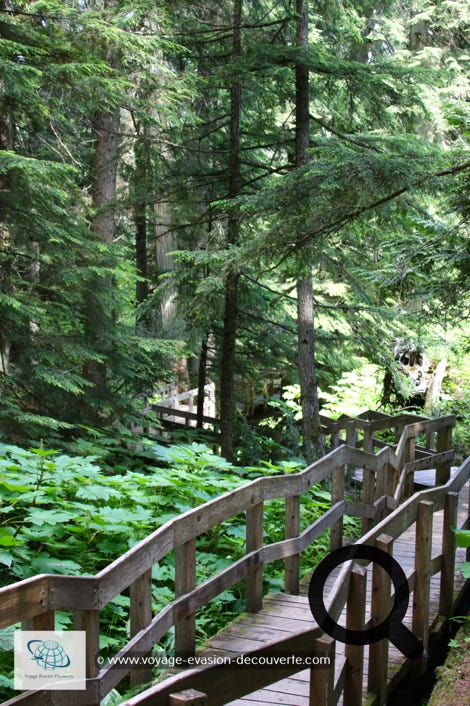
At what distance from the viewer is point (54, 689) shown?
2.94 m

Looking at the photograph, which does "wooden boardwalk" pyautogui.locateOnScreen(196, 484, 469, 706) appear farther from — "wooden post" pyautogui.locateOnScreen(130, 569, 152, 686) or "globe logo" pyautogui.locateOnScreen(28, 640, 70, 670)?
"globe logo" pyautogui.locateOnScreen(28, 640, 70, 670)

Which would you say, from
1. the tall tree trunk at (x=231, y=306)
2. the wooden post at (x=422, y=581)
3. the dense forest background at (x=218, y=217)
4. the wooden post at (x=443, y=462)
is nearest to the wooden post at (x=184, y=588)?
the wooden post at (x=422, y=581)

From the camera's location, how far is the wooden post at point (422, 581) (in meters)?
5.30

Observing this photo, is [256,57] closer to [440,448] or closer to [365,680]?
[440,448]

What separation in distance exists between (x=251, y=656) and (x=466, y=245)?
6911 millimetres

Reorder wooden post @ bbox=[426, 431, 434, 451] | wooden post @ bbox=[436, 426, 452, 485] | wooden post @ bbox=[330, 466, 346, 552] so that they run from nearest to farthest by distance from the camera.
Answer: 1. wooden post @ bbox=[330, 466, 346, 552]
2. wooden post @ bbox=[436, 426, 452, 485]
3. wooden post @ bbox=[426, 431, 434, 451]

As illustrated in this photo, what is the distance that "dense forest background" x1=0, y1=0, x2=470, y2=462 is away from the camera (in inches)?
325

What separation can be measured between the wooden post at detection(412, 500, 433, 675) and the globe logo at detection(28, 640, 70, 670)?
2980mm

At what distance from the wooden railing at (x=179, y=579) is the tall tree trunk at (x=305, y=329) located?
4.23m

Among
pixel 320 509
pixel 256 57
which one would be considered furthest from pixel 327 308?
pixel 320 509

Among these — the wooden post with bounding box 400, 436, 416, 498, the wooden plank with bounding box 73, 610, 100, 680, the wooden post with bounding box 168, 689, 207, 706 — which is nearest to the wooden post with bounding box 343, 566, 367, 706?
the wooden plank with bounding box 73, 610, 100, 680

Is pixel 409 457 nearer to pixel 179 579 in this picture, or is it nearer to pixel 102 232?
pixel 179 579

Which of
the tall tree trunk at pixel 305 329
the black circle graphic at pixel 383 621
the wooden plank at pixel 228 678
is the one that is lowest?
the black circle graphic at pixel 383 621

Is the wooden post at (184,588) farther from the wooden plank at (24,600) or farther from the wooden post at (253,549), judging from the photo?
the wooden plank at (24,600)
